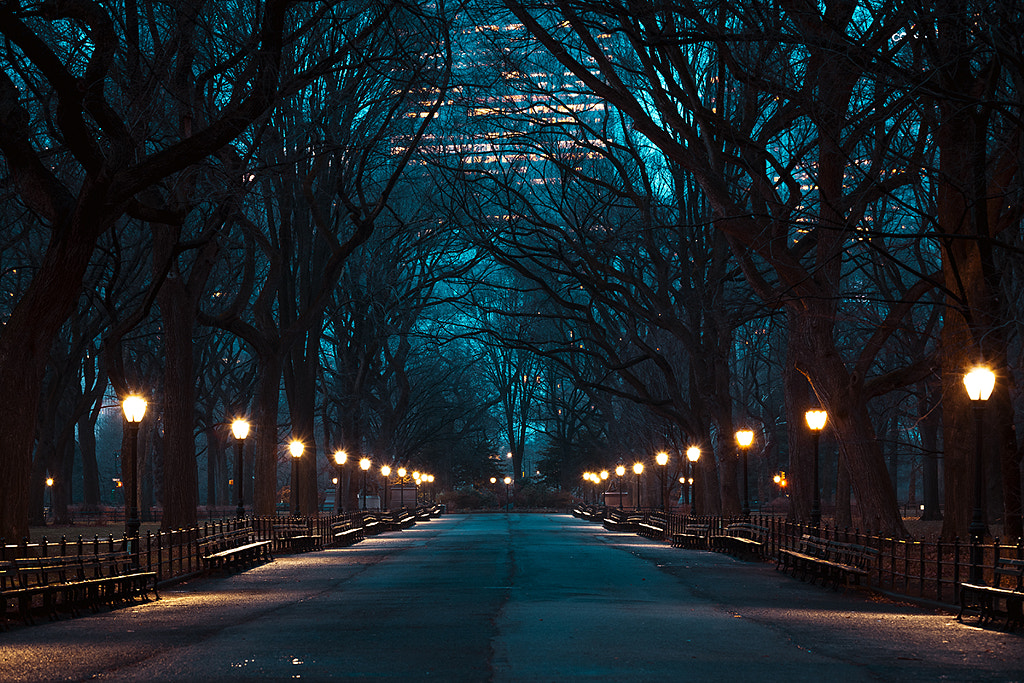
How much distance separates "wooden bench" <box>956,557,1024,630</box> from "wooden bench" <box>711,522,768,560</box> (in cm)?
1439

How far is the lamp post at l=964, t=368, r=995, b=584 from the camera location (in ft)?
58.6

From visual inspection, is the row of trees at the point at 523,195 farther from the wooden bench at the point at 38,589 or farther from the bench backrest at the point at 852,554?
the wooden bench at the point at 38,589

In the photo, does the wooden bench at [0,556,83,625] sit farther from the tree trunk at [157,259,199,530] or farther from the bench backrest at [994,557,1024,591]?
the bench backrest at [994,557,1024,591]

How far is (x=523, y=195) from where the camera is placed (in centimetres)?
4062

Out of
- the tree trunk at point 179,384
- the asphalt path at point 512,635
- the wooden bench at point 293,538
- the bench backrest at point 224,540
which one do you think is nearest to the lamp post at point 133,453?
the asphalt path at point 512,635

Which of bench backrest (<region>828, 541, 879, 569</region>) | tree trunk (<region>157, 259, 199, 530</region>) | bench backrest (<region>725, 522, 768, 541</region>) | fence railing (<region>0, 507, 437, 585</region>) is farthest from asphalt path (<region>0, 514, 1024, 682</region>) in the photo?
A: bench backrest (<region>725, 522, 768, 541</region>)

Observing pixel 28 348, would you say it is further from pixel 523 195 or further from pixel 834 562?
pixel 523 195

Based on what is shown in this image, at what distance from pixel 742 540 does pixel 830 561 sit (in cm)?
906

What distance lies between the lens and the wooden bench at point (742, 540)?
31.9 metres

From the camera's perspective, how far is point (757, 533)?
32969 mm

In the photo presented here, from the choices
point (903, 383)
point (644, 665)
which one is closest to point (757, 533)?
point (903, 383)

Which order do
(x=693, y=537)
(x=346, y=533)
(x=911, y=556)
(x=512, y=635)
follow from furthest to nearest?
(x=346, y=533) → (x=693, y=537) → (x=911, y=556) → (x=512, y=635)

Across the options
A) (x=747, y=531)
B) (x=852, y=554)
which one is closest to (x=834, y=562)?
(x=852, y=554)

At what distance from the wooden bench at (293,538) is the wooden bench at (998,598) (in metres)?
22.2
